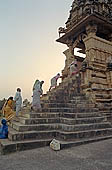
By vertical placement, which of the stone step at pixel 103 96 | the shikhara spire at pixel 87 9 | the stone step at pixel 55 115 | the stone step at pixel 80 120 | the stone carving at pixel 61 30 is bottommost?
the stone step at pixel 80 120

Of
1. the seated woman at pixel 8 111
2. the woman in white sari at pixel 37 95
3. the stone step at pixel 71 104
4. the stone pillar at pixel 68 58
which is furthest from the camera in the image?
the stone pillar at pixel 68 58

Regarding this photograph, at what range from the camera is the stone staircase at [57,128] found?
4980 millimetres

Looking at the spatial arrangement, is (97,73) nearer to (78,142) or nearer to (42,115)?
(42,115)

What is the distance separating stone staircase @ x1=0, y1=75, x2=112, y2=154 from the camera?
4980 millimetres

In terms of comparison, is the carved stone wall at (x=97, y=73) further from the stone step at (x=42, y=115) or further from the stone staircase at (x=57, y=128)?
the stone step at (x=42, y=115)

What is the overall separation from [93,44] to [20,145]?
28.8 ft

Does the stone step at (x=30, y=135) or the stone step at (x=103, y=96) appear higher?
the stone step at (x=103, y=96)

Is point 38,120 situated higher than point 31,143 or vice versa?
point 38,120

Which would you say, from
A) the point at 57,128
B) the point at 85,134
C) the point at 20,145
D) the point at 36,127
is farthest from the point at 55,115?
the point at 20,145

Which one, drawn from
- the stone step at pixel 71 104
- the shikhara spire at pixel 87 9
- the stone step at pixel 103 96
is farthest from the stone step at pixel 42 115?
the shikhara spire at pixel 87 9

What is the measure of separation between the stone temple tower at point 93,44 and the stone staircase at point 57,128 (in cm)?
173

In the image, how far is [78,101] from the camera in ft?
27.5

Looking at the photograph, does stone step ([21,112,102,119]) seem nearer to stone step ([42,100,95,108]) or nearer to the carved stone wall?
stone step ([42,100,95,108])

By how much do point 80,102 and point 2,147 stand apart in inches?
200
